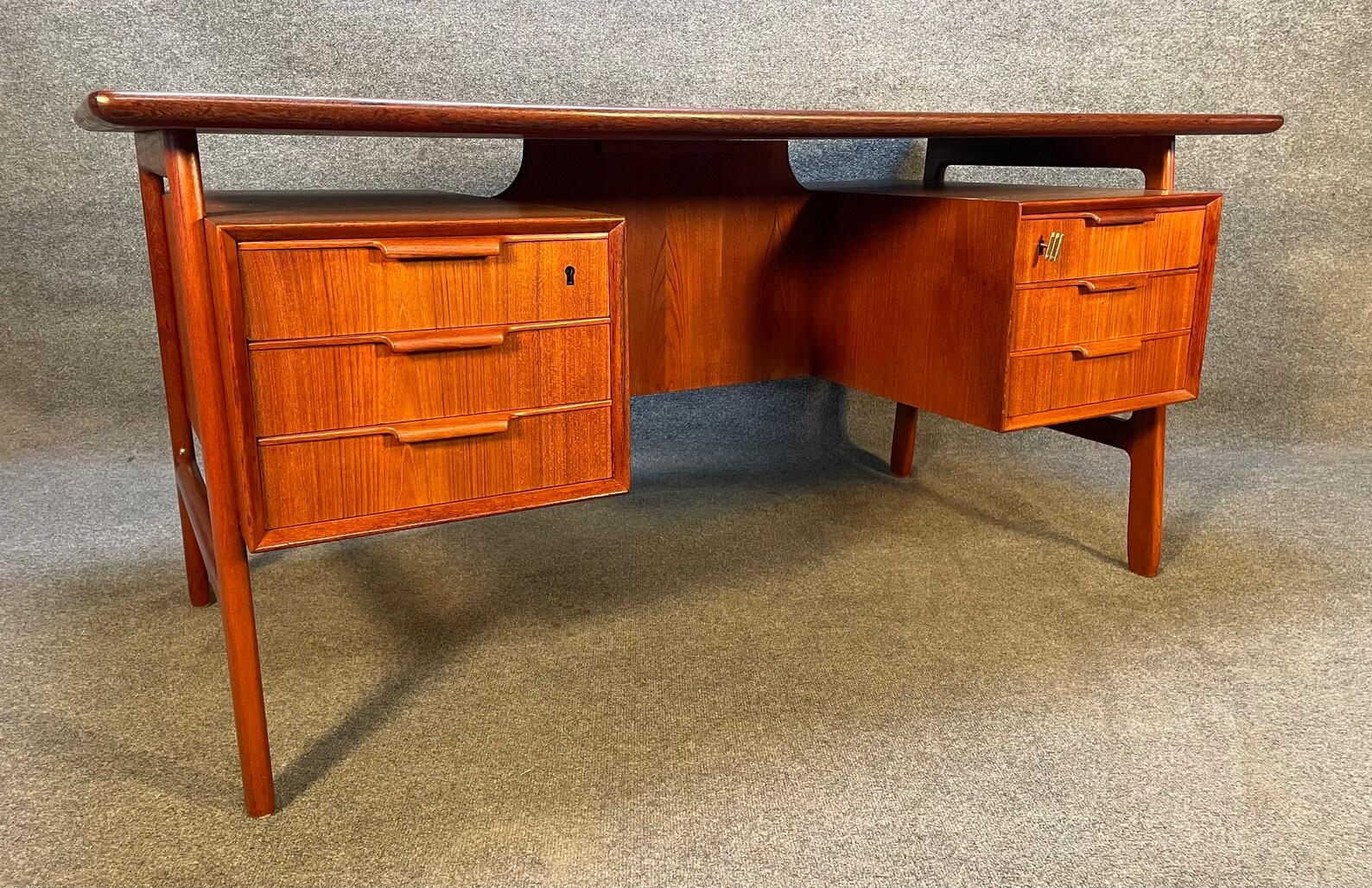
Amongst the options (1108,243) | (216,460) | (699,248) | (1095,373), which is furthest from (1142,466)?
(216,460)

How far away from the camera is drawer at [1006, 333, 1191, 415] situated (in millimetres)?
1166

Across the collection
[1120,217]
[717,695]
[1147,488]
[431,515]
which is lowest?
[717,695]

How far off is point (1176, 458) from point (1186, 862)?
127 cm

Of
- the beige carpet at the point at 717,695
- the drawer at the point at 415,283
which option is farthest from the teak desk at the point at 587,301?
the beige carpet at the point at 717,695

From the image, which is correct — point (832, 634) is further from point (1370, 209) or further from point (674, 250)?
point (1370, 209)

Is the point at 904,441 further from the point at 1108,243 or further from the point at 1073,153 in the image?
the point at 1108,243

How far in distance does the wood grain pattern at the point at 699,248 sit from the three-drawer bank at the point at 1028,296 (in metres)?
0.13

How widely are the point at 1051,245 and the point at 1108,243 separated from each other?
10 cm

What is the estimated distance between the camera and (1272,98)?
196 cm

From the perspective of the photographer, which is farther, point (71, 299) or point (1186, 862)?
point (71, 299)

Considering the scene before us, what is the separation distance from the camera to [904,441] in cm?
186

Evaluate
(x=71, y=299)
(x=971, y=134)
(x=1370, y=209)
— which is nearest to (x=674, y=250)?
(x=971, y=134)

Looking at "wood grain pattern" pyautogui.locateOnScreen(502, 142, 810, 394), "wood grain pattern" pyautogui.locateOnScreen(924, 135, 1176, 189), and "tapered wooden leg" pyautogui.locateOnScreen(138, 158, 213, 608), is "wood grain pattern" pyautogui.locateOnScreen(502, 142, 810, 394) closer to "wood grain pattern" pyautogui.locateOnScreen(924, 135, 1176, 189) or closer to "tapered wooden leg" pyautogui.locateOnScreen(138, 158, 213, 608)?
"wood grain pattern" pyautogui.locateOnScreen(924, 135, 1176, 189)

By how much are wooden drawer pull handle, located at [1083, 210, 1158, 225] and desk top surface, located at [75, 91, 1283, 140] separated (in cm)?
9
